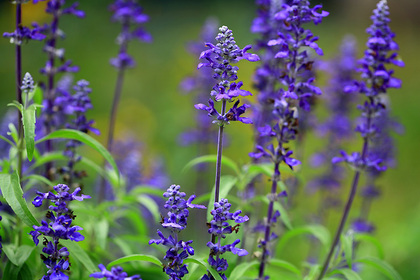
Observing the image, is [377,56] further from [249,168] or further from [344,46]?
[344,46]

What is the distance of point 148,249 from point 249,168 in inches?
95.2

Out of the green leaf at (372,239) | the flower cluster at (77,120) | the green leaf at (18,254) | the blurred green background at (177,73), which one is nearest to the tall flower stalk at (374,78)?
the green leaf at (372,239)

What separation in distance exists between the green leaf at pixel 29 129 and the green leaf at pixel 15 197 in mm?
186

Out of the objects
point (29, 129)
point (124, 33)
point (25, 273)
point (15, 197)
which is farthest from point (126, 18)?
point (25, 273)

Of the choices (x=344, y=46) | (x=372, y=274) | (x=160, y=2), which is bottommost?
(x=372, y=274)

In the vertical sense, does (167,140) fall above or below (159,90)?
below

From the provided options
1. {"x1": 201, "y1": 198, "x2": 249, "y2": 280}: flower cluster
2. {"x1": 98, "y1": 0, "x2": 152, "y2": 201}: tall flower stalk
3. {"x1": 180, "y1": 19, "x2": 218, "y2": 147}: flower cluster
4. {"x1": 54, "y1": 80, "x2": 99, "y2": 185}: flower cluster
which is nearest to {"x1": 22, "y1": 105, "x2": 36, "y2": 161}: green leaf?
{"x1": 54, "y1": 80, "x2": 99, "y2": 185}: flower cluster

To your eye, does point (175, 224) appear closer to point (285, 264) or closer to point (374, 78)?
point (285, 264)

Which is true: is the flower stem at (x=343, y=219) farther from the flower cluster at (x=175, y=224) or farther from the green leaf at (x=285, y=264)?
the flower cluster at (x=175, y=224)

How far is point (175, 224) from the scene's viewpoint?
211cm

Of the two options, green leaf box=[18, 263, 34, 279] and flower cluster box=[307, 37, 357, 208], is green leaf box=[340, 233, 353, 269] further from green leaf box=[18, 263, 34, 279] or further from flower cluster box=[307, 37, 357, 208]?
flower cluster box=[307, 37, 357, 208]

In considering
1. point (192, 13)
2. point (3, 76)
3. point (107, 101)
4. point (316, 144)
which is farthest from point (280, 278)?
point (192, 13)

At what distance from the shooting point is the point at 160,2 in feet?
43.6

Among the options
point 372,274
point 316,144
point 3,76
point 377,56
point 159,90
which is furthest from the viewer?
point 159,90
